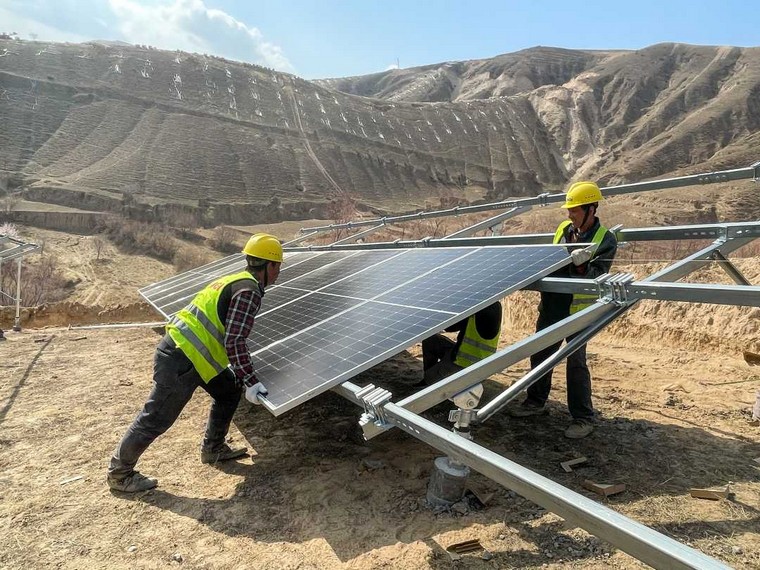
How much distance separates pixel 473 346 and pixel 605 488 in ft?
6.72

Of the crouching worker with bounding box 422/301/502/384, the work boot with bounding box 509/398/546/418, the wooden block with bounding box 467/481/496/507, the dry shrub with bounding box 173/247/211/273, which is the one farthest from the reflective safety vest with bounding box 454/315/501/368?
the dry shrub with bounding box 173/247/211/273

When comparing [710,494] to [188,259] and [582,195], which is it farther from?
[188,259]

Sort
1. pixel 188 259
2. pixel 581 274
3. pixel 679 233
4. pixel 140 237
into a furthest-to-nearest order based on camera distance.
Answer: pixel 140 237 → pixel 188 259 → pixel 581 274 → pixel 679 233

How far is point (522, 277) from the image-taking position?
479cm

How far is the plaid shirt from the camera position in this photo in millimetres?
4504

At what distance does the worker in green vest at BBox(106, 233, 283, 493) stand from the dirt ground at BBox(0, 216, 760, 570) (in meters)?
0.46

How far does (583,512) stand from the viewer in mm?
2152

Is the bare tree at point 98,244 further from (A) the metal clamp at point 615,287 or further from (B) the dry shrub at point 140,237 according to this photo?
(A) the metal clamp at point 615,287

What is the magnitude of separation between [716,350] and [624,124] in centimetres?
6686

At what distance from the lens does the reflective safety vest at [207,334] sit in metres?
4.64

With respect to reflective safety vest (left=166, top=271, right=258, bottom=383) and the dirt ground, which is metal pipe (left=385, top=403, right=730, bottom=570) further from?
reflective safety vest (left=166, top=271, right=258, bottom=383)

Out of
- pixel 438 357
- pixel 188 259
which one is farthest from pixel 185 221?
pixel 438 357

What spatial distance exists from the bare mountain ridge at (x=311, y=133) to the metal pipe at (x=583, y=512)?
38443 mm

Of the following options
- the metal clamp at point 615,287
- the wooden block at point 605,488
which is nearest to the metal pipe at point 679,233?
the metal clamp at point 615,287
